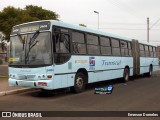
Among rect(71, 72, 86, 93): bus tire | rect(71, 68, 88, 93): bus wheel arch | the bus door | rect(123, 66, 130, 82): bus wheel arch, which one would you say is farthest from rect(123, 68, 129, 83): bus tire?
rect(71, 72, 86, 93): bus tire

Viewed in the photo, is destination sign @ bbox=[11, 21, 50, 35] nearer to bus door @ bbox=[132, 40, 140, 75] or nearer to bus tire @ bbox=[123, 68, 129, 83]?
bus tire @ bbox=[123, 68, 129, 83]

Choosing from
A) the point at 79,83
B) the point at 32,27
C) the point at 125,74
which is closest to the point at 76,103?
the point at 79,83

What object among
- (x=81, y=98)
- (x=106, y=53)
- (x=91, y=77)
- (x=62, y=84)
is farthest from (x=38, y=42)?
(x=106, y=53)

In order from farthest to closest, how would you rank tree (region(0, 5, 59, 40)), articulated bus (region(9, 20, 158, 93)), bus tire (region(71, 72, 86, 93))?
tree (region(0, 5, 59, 40)) < bus tire (region(71, 72, 86, 93)) < articulated bus (region(9, 20, 158, 93))

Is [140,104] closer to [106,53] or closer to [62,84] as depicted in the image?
[62,84]

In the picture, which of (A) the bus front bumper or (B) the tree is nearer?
(A) the bus front bumper

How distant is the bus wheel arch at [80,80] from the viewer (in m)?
12.8

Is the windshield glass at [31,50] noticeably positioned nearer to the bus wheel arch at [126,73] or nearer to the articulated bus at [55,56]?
the articulated bus at [55,56]

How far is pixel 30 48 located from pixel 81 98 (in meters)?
2.79

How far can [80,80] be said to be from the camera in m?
13.1

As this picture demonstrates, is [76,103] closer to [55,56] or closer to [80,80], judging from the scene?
[55,56]

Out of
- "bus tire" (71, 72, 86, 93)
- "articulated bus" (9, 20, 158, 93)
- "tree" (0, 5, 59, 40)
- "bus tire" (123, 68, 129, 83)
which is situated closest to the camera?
"articulated bus" (9, 20, 158, 93)

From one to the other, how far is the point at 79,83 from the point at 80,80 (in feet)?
0.47

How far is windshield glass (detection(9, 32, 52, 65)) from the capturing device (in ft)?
37.1
